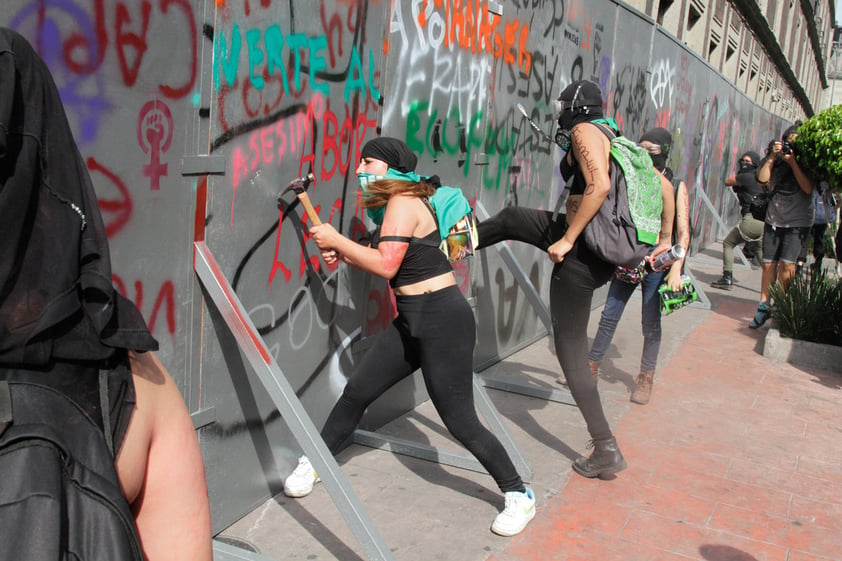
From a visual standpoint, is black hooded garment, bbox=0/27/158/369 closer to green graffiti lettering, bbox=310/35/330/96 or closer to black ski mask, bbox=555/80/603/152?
green graffiti lettering, bbox=310/35/330/96

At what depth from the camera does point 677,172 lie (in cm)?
1179

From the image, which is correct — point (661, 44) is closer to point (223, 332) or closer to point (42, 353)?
point (223, 332)

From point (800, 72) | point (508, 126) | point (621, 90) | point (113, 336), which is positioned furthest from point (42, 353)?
point (800, 72)

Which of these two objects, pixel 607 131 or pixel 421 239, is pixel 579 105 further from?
pixel 421 239

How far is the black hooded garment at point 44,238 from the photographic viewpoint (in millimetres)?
1113

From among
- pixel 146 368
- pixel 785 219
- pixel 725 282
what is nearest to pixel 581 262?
pixel 146 368

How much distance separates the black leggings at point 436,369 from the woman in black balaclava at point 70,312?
2.35 meters

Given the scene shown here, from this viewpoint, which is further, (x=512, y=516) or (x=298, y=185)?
(x=512, y=516)

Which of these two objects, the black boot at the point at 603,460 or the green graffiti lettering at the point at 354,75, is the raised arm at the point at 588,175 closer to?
the black boot at the point at 603,460

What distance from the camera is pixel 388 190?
12.0ft

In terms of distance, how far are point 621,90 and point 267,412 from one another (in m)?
5.87

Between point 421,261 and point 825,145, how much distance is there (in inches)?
172

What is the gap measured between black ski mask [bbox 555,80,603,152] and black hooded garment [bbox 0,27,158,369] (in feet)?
11.6

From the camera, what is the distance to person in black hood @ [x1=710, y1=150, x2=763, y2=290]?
11289mm
